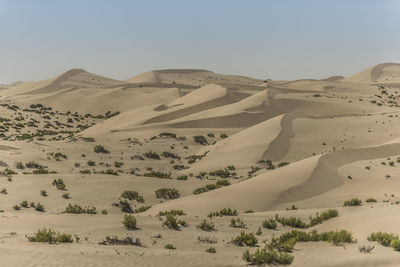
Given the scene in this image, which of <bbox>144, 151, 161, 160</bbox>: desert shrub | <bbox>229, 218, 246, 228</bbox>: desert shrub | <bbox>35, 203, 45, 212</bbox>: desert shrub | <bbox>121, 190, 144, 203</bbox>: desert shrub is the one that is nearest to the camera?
<bbox>229, 218, 246, 228</bbox>: desert shrub

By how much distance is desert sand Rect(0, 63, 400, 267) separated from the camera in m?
9.92

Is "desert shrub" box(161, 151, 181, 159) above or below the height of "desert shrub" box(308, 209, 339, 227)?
above

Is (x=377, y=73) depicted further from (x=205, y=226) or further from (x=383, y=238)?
(x=383, y=238)

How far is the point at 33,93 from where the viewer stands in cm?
9281

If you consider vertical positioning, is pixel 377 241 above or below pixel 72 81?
below

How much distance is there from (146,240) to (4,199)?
984cm

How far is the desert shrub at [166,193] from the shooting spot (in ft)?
68.3

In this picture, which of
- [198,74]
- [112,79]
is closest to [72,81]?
[112,79]

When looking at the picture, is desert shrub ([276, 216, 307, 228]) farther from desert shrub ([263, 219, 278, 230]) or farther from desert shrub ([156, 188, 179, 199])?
desert shrub ([156, 188, 179, 199])

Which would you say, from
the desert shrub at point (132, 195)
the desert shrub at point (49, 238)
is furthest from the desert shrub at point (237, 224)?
the desert shrub at point (132, 195)

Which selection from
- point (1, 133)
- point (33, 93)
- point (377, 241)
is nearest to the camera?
point (377, 241)

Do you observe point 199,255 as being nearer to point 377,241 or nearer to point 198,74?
point 377,241

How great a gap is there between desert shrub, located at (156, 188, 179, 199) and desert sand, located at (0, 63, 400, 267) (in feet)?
0.52

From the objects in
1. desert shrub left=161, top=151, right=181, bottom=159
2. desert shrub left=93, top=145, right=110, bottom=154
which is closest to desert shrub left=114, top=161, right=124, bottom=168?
desert shrub left=93, top=145, right=110, bottom=154
